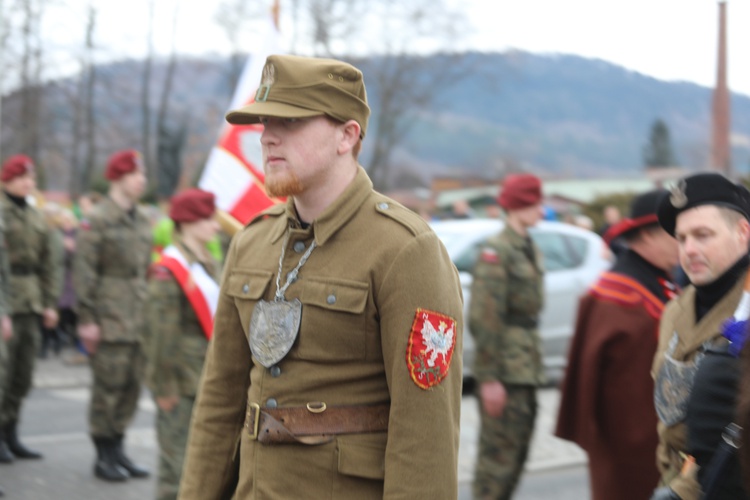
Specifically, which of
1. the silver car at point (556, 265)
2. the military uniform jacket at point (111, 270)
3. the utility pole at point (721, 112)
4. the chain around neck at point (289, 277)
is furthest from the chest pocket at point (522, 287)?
the utility pole at point (721, 112)

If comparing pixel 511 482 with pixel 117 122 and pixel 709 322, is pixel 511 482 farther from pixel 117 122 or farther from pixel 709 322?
pixel 117 122

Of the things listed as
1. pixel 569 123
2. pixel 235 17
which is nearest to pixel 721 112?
pixel 235 17

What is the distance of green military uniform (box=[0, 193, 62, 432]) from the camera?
27.0 ft

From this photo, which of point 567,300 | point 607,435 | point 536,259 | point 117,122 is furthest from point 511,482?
point 117,122

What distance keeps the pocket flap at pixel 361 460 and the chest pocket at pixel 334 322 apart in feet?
0.73

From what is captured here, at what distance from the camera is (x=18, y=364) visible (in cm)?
827

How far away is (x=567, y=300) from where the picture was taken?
11.8 m

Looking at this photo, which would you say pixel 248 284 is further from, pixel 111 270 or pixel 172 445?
pixel 111 270

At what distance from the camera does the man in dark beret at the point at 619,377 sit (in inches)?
183

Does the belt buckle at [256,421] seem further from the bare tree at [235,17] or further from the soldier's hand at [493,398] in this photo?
the bare tree at [235,17]

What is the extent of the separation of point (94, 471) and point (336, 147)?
18.1 feet

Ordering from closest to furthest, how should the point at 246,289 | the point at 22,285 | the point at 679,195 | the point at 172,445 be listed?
the point at 246,289 < the point at 679,195 < the point at 172,445 < the point at 22,285

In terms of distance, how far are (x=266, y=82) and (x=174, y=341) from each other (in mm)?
3060

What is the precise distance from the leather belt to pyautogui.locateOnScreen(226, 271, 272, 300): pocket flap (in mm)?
324
